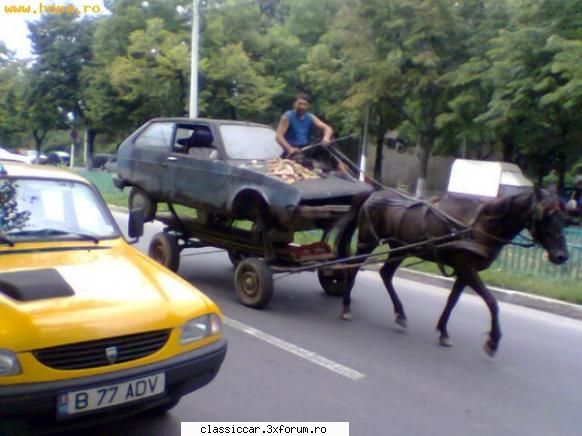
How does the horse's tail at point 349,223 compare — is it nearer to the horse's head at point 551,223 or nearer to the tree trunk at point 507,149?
the horse's head at point 551,223

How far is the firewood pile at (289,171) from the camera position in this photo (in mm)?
7094

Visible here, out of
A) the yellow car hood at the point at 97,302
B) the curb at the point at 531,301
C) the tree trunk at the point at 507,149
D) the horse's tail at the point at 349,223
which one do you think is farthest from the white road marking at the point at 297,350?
the tree trunk at the point at 507,149

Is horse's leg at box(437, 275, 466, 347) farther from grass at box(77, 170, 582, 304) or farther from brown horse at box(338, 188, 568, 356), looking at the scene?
grass at box(77, 170, 582, 304)

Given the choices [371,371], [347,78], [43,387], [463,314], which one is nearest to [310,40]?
[347,78]

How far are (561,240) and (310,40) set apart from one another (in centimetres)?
2569

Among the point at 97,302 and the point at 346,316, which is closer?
the point at 97,302

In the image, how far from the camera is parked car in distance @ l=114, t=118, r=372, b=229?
6980 millimetres

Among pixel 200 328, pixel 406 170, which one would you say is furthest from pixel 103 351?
pixel 406 170

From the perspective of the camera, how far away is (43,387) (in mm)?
3193

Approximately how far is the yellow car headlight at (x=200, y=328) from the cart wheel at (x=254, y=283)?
10.1 feet

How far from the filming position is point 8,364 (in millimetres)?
3166

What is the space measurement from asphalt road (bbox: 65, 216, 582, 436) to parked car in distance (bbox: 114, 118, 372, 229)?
1.17 meters

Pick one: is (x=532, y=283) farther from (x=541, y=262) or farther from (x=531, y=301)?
A: (x=541, y=262)

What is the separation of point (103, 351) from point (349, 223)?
14.1 ft
